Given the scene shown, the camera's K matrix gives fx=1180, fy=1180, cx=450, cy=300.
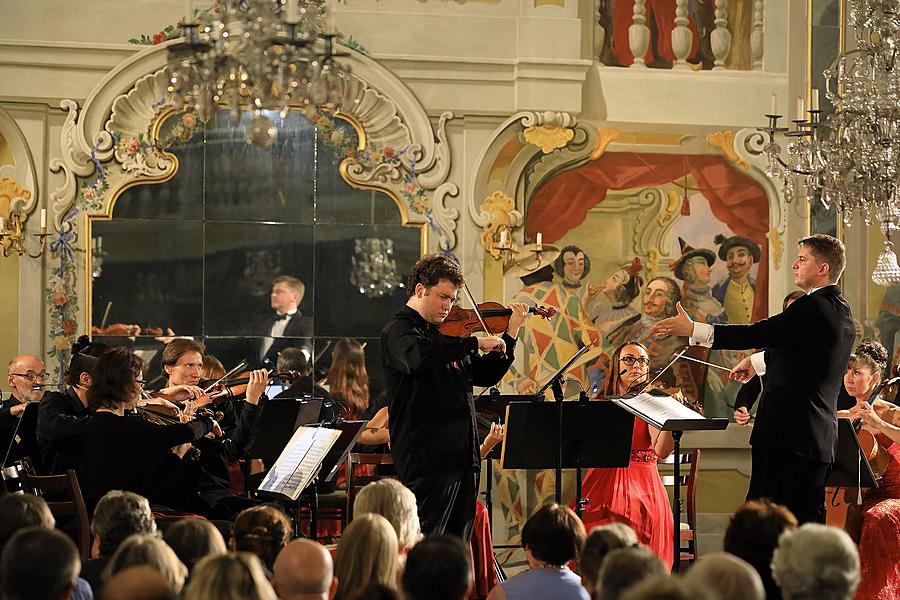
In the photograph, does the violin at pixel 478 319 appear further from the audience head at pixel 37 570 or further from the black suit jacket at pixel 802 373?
the audience head at pixel 37 570

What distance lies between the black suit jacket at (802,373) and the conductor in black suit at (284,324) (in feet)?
13.0

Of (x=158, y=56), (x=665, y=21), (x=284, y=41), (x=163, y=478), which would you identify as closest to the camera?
(x=284, y=41)

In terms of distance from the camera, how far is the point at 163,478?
5.76m

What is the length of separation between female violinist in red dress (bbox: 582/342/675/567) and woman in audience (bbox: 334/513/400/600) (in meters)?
3.14

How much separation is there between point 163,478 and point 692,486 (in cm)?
298

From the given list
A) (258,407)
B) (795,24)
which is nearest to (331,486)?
(258,407)

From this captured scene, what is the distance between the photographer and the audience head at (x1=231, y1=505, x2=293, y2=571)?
3.64 meters

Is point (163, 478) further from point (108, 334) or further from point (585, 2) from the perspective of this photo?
point (585, 2)

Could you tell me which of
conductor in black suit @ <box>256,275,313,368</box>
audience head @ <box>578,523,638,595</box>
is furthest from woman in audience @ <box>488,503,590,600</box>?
conductor in black suit @ <box>256,275,313,368</box>

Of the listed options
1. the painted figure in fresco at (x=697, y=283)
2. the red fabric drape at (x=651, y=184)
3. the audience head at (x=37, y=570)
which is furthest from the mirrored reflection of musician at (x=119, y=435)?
the painted figure in fresco at (x=697, y=283)

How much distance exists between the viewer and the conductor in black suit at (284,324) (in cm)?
847

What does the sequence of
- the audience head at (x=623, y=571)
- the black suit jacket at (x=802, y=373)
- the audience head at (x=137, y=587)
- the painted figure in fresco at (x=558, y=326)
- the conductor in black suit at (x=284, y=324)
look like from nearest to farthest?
the audience head at (x=137, y=587), the audience head at (x=623, y=571), the black suit jacket at (x=802, y=373), the conductor in black suit at (x=284, y=324), the painted figure in fresco at (x=558, y=326)

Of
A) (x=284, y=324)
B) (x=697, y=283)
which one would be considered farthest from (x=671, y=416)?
(x=284, y=324)

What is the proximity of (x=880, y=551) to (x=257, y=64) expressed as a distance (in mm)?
3861
